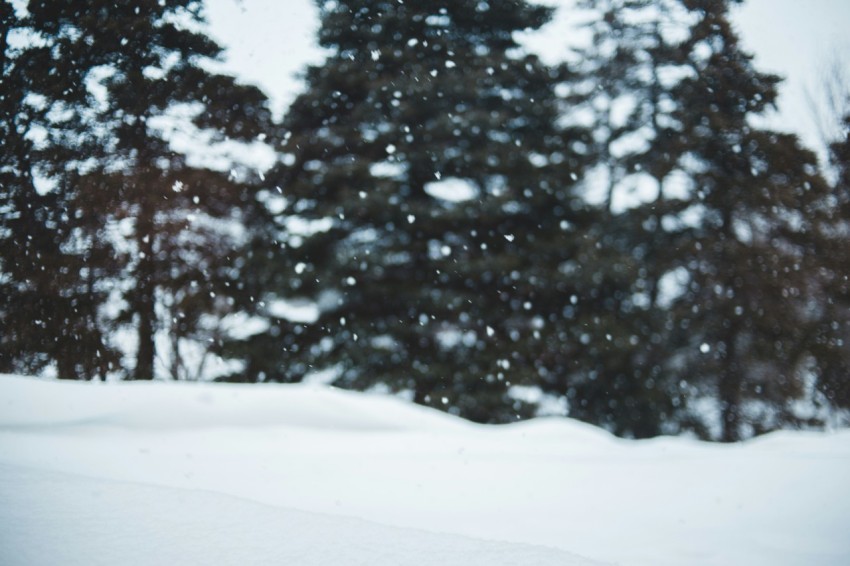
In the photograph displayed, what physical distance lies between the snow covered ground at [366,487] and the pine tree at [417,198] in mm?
4522

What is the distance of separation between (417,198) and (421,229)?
1.92 feet

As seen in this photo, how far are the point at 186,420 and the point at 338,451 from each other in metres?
1.08

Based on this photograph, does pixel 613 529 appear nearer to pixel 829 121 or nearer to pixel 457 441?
pixel 457 441

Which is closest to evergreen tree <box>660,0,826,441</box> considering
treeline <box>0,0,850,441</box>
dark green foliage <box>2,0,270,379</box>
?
treeline <box>0,0,850,441</box>

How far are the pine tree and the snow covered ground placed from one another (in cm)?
452

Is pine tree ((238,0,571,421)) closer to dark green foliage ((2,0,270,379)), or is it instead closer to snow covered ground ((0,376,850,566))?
dark green foliage ((2,0,270,379))

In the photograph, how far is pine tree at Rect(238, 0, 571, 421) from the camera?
9.30 metres

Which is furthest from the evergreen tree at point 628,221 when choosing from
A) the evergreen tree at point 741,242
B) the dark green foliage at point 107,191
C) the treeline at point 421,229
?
the dark green foliage at point 107,191

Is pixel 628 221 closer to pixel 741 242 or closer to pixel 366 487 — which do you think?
pixel 741 242

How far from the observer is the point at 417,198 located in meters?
10.1

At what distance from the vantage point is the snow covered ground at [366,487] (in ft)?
7.03

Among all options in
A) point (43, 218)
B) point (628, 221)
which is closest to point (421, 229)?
point (628, 221)

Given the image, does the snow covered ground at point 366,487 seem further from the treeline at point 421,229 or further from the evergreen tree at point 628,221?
the evergreen tree at point 628,221

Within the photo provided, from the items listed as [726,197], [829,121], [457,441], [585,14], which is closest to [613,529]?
[457,441]
